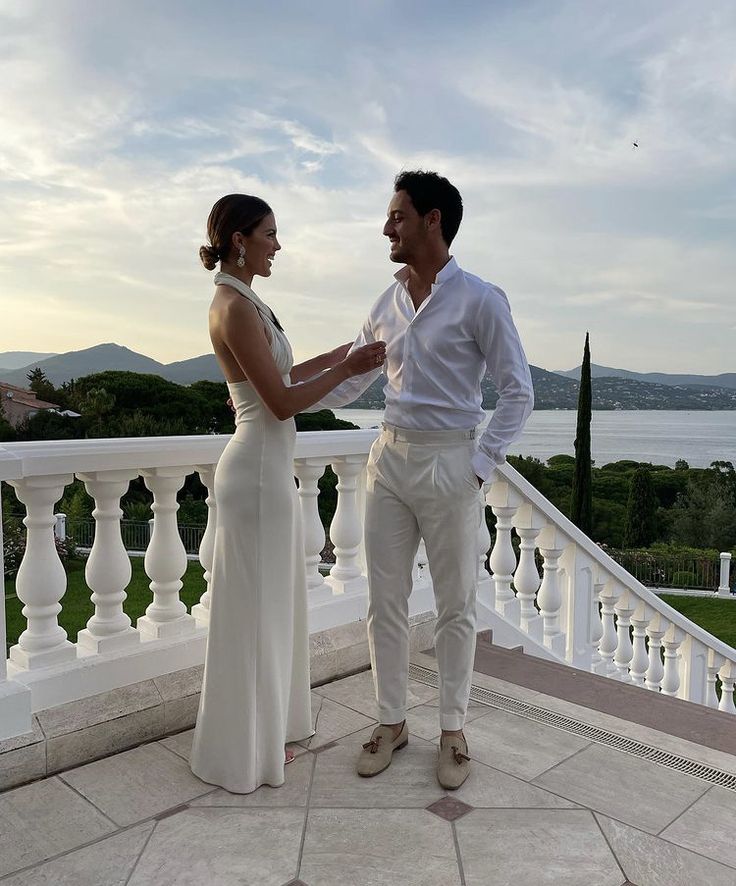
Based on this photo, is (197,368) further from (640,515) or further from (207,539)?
(640,515)

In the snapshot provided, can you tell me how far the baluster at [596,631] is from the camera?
4.34m

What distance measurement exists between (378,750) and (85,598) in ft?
70.8

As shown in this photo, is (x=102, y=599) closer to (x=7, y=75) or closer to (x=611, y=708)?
(x=611, y=708)

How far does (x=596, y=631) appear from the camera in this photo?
14.4 ft

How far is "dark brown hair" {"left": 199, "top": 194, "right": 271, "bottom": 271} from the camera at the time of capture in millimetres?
2246

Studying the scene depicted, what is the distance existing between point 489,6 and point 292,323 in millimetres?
3299

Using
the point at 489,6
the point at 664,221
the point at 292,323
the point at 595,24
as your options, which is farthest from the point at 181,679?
the point at 664,221

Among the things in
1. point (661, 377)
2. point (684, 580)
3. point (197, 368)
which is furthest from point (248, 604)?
point (661, 377)

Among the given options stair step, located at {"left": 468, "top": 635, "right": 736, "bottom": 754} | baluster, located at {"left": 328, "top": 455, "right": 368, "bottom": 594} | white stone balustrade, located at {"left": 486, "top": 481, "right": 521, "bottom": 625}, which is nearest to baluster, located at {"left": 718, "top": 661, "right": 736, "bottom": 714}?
white stone balustrade, located at {"left": 486, "top": 481, "right": 521, "bottom": 625}

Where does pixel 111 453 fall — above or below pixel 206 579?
above

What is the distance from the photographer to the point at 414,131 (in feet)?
18.0

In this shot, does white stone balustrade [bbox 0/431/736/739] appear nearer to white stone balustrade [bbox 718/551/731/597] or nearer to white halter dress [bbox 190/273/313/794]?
white halter dress [bbox 190/273/313/794]

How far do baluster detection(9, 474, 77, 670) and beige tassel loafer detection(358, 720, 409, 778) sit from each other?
1072 mm

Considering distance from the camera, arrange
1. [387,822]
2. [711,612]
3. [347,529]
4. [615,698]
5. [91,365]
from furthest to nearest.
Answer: [91,365] < [711,612] < [347,529] < [615,698] < [387,822]
